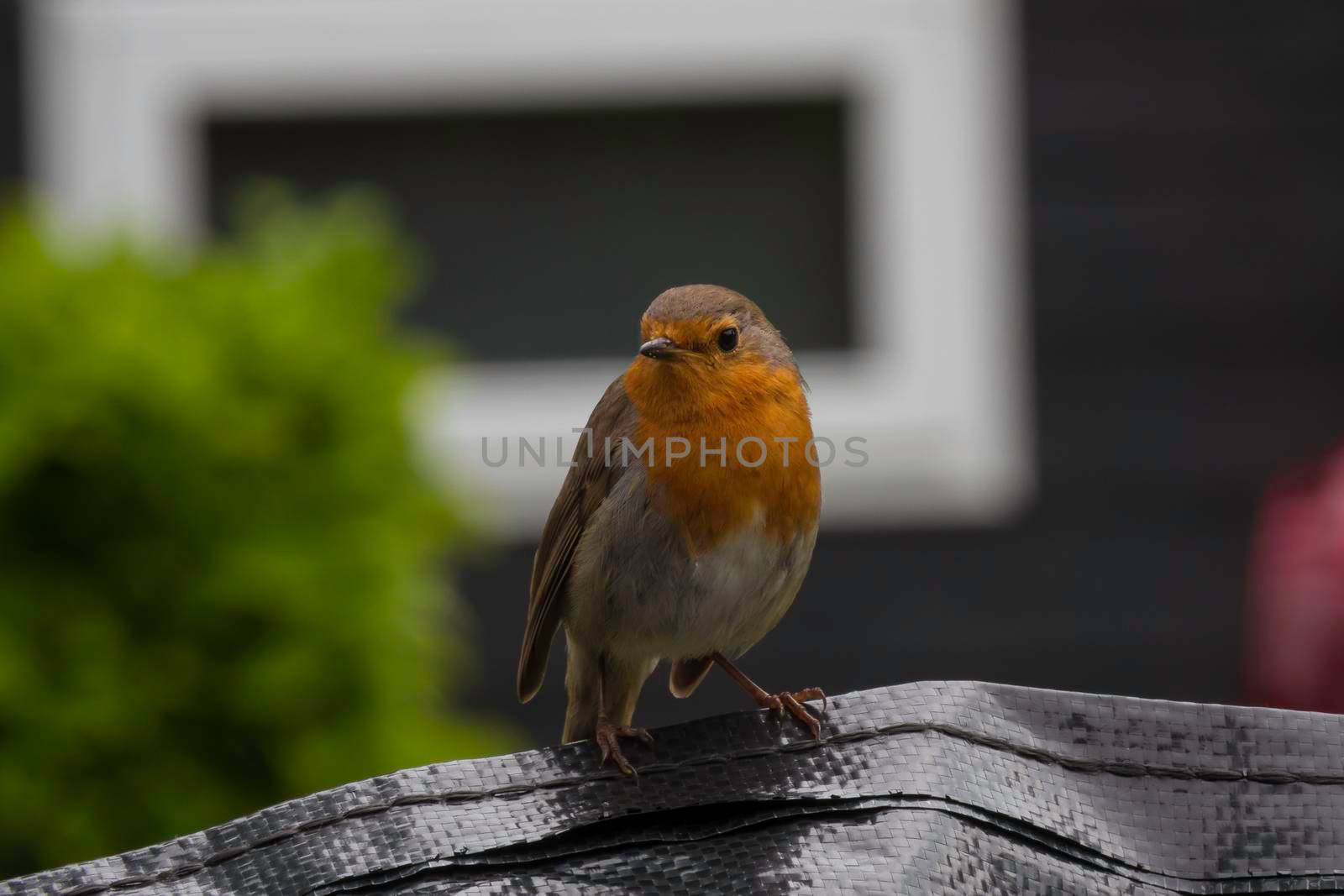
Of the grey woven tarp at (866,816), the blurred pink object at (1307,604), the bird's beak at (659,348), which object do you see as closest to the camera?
the grey woven tarp at (866,816)

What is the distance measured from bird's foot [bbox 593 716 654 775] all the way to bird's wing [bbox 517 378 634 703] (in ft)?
1.24

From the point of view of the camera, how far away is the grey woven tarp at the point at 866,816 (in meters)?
1.56

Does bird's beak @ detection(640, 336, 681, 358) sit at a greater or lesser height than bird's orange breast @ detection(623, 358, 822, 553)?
greater

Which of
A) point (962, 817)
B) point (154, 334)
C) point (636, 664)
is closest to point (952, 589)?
point (154, 334)

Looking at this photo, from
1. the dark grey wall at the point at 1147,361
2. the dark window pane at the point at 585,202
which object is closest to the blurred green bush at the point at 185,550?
the dark window pane at the point at 585,202

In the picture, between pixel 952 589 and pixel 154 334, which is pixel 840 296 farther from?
pixel 154 334

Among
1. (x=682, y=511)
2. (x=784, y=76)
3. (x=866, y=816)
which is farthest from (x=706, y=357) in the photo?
(x=784, y=76)

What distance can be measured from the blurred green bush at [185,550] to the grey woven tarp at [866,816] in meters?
2.21

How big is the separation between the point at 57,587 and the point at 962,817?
9.00ft

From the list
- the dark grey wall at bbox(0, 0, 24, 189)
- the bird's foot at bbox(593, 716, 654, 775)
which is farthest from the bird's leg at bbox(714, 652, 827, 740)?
the dark grey wall at bbox(0, 0, 24, 189)

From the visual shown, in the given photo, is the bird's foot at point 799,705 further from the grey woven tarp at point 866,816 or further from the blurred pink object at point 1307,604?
the blurred pink object at point 1307,604

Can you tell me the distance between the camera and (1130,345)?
5766 millimetres

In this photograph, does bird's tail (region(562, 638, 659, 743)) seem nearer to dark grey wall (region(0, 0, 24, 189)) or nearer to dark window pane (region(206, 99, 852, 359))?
dark window pane (region(206, 99, 852, 359))

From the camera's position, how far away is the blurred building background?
225 inches
